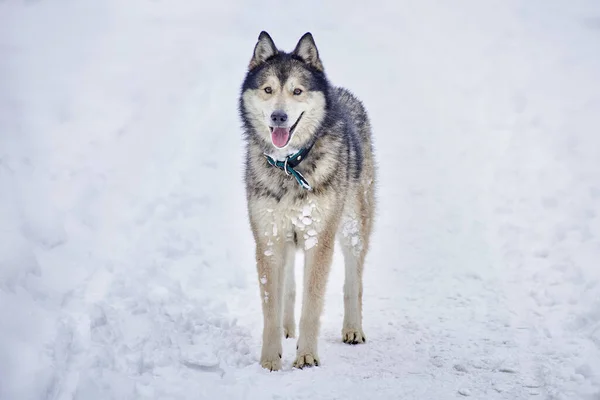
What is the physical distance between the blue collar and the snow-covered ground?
4.46ft

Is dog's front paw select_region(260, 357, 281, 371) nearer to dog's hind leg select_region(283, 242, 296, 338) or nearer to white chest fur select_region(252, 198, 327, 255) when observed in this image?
white chest fur select_region(252, 198, 327, 255)

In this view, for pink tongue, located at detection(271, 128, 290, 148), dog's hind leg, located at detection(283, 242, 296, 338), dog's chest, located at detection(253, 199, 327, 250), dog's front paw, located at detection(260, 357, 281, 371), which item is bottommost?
dog's front paw, located at detection(260, 357, 281, 371)

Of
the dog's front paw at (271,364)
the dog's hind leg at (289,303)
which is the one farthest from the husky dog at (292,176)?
the dog's hind leg at (289,303)

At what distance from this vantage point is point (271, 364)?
4.41m

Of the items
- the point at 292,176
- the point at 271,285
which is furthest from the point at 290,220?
the point at 271,285

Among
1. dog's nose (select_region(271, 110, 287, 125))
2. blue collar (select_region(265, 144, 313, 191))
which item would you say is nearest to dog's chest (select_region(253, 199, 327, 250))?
blue collar (select_region(265, 144, 313, 191))

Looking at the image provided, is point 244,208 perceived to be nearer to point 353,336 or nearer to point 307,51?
point 353,336

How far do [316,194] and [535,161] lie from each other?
5221 millimetres

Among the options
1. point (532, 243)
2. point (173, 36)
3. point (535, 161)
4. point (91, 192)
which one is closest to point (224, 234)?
point (91, 192)

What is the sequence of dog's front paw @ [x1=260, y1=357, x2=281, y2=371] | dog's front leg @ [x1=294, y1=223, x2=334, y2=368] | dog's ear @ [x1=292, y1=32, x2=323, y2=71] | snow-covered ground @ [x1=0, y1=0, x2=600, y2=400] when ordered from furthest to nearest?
dog's ear @ [x1=292, y1=32, x2=323, y2=71]
dog's front leg @ [x1=294, y1=223, x2=334, y2=368]
dog's front paw @ [x1=260, y1=357, x2=281, y2=371]
snow-covered ground @ [x1=0, y1=0, x2=600, y2=400]

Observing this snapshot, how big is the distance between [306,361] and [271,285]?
24.9 inches

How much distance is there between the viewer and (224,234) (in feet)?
23.5

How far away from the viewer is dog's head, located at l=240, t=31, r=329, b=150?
4508mm

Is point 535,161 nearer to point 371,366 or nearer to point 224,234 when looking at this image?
point 224,234
